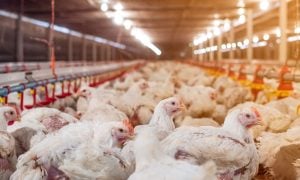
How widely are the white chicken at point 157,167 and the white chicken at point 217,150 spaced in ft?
1.51

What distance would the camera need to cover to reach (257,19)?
72.2 ft

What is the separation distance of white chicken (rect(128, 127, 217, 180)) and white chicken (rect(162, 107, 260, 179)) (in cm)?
46

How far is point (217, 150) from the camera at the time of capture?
349 cm

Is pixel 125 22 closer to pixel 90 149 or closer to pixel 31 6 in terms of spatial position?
pixel 31 6

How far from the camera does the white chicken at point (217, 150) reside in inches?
137

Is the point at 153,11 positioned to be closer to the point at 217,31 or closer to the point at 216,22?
the point at 216,22

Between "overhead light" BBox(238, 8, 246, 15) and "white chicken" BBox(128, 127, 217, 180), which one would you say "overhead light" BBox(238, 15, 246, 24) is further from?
"white chicken" BBox(128, 127, 217, 180)

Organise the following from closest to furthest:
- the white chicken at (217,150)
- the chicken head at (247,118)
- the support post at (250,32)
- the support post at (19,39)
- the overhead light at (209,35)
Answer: the white chicken at (217,150)
the chicken head at (247,118)
the support post at (250,32)
the support post at (19,39)
the overhead light at (209,35)

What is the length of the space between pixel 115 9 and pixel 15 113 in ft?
53.6

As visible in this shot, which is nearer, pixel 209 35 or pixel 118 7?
pixel 118 7

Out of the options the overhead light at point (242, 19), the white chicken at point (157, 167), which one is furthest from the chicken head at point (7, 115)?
the overhead light at point (242, 19)

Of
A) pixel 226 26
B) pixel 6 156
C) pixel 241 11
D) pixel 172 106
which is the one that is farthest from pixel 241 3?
pixel 6 156

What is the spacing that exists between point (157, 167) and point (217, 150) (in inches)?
31.3

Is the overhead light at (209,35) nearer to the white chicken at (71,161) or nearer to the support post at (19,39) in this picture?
the support post at (19,39)
